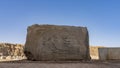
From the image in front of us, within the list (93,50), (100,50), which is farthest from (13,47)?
(100,50)

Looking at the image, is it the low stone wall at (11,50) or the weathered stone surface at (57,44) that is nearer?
the weathered stone surface at (57,44)

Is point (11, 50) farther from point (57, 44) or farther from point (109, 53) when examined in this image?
point (57, 44)

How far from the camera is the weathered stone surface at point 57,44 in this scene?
973 centimetres

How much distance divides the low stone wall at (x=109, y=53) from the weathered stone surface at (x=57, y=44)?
1.20 meters

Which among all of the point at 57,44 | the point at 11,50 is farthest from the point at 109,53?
the point at 11,50

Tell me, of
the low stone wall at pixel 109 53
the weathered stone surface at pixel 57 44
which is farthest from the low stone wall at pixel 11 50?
the weathered stone surface at pixel 57 44

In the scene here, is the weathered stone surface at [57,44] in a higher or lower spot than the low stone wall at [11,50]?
higher

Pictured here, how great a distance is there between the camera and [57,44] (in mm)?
9758

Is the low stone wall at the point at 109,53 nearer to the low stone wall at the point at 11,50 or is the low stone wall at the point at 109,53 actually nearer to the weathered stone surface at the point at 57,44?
the weathered stone surface at the point at 57,44

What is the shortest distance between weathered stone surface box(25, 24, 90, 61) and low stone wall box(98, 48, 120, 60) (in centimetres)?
120

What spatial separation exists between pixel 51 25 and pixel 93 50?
48201mm

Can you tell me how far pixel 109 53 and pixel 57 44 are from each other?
2.50 meters

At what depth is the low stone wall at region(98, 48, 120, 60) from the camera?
11.0 metres

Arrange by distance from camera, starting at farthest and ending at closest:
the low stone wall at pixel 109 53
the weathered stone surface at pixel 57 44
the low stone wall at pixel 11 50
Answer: the low stone wall at pixel 11 50
the low stone wall at pixel 109 53
the weathered stone surface at pixel 57 44
